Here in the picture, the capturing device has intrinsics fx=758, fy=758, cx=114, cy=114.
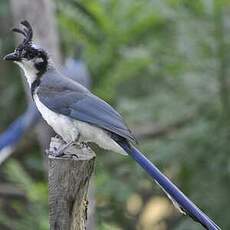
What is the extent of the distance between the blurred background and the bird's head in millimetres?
1436

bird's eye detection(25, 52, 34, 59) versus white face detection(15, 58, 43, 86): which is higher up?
bird's eye detection(25, 52, 34, 59)

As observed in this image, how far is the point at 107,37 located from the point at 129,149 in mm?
2723

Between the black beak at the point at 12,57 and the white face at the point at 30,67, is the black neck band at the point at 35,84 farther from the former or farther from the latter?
the black beak at the point at 12,57

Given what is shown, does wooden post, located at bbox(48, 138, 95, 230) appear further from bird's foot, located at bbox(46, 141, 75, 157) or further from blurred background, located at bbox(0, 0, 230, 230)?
blurred background, located at bbox(0, 0, 230, 230)

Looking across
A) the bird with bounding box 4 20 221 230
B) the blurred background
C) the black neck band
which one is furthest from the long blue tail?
the blurred background

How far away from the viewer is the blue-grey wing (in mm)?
2861

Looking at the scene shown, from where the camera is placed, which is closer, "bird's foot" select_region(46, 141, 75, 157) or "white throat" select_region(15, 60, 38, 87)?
"bird's foot" select_region(46, 141, 75, 157)

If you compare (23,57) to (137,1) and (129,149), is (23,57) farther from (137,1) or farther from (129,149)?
(137,1)

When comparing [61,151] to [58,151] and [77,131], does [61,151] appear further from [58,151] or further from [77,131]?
[77,131]

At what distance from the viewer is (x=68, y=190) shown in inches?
105

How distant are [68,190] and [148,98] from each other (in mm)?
2883

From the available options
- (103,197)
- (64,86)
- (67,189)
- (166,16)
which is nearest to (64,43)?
(166,16)

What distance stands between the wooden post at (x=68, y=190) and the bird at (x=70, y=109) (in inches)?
3.3

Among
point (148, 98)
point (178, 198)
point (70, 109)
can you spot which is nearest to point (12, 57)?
point (70, 109)
